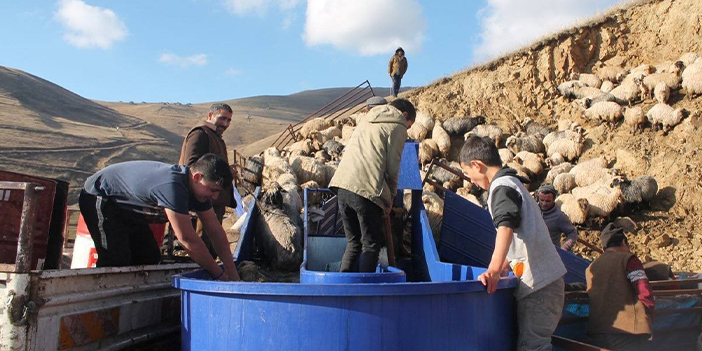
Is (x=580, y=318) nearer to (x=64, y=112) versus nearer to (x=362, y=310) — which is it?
(x=362, y=310)

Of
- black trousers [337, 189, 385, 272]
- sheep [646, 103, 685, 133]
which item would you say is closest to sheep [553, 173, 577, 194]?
sheep [646, 103, 685, 133]

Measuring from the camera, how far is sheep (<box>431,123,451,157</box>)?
1599 centimetres

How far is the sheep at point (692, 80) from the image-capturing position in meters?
13.3

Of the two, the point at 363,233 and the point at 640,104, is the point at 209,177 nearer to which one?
the point at 363,233

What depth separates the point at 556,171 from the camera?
13281 mm

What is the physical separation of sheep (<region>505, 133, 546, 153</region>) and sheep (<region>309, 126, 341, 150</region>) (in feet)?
17.6

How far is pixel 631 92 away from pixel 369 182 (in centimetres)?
1265

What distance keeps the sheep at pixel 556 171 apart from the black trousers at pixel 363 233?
9928 mm

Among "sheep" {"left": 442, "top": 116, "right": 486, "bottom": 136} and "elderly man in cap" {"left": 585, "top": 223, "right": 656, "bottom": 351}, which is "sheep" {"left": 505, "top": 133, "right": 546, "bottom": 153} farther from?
"elderly man in cap" {"left": 585, "top": 223, "right": 656, "bottom": 351}

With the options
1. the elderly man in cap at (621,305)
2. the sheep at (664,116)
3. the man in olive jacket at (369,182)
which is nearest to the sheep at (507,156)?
the sheep at (664,116)

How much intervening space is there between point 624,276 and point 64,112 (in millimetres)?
54376

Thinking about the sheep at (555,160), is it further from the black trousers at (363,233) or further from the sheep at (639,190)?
the black trousers at (363,233)

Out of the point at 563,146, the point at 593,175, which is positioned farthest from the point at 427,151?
the point at 593,175

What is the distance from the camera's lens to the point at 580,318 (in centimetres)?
416
